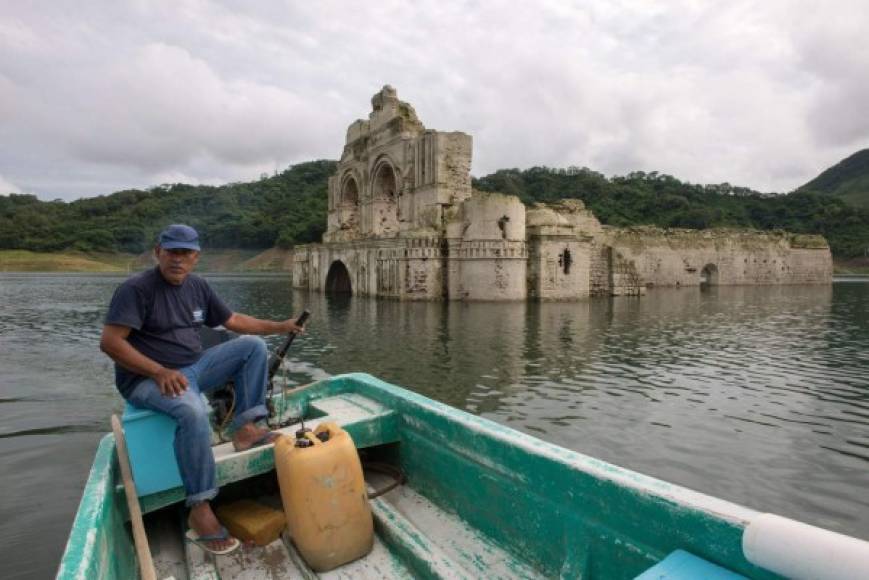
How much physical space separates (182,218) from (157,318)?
96.6 meters

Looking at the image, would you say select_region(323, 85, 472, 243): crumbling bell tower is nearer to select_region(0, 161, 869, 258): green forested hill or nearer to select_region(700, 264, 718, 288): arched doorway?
select_region(700, 264, 718, 288): arched doorway

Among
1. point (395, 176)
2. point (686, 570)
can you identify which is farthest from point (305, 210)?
point (686, 570)

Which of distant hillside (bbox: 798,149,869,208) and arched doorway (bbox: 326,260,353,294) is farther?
distant hillside (bbox: 798,149,869,208)

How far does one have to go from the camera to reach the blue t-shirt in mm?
3629

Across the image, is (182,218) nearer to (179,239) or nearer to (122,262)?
(122,262)

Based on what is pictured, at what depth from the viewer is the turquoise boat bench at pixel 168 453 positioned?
3473 mm

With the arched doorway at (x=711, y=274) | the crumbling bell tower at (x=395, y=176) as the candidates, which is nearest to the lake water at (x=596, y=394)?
the crumbling bell tower at (x=395, y=176)

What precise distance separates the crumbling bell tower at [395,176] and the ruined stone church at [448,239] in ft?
0.20

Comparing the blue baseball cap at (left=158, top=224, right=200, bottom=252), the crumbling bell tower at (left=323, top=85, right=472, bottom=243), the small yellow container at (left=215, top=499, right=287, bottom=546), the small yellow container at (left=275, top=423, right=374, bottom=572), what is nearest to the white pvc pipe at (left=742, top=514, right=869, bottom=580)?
the small yellow container at (left=275, top=423, right=374, bottom=572)

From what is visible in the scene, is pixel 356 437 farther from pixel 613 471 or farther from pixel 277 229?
pixel 277 229

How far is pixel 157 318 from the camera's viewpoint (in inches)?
149

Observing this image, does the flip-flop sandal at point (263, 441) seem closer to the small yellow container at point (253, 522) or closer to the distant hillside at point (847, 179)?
the small yellow container at point (253, 522)

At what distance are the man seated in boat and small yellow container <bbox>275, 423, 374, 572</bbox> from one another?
52cm

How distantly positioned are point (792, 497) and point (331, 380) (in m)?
4.52
